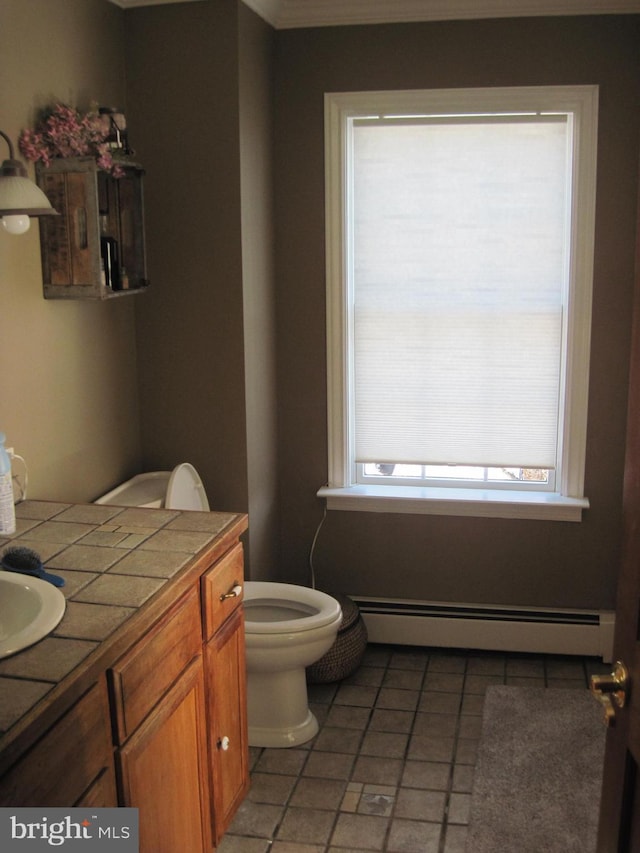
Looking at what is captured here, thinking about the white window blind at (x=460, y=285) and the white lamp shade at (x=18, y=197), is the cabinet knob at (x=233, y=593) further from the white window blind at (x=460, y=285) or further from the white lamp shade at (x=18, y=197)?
the white window blind at (x=460, y=285)

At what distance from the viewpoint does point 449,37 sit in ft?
10.5

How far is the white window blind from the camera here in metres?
3.29

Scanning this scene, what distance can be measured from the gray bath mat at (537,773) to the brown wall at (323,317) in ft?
1.59

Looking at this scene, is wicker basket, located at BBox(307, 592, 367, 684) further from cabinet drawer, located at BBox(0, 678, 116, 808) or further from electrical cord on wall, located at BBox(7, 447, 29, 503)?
cabinet drawer, located at BBox(0, 678, 116, 808)

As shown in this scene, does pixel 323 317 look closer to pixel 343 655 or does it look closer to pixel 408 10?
pixel 408 10

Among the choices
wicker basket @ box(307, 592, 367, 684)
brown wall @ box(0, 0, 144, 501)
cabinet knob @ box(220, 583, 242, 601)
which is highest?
brown wall @ box(0, 0, 144, 501)

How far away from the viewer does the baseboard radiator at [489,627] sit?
3.48 metres

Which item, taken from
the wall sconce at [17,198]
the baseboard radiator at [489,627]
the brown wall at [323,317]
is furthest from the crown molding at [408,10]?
the baseboard radiator at [489,627]

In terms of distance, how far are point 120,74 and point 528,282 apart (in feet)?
5.23

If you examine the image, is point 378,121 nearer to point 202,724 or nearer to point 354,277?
point 354,277

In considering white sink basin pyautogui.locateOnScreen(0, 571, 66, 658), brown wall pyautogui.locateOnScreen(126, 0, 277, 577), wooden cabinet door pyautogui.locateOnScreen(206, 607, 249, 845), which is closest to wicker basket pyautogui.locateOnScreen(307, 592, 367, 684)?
brown wall pyautogui.locateOnScreen(126, 0, 277, 577)

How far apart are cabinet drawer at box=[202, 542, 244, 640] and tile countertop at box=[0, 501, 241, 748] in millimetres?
84

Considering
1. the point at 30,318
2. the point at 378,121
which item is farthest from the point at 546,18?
the point at 30,318

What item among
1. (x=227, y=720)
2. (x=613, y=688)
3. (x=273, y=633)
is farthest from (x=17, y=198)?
(x=613, y=688)
